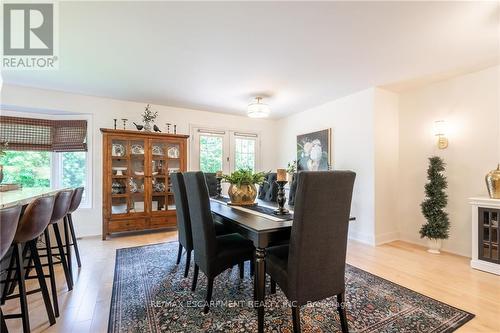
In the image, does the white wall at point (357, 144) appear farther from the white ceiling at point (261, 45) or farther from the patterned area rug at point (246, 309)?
the patterned area rug at point (246, 309)

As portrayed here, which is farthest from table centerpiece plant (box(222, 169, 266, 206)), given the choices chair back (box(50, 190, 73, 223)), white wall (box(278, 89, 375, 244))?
white wall (box(278, 89, 375, 244))

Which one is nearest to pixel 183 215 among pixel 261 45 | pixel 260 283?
pixel 260 283

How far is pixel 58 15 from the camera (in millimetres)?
1903

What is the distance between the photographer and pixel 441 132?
3.25 meters

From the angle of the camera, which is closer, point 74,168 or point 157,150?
point 74,168

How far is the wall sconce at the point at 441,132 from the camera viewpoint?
3.24 m

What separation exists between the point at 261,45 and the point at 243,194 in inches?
60.2

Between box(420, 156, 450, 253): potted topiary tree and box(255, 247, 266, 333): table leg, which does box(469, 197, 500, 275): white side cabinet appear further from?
box(255, 247, 266, 333): table leg

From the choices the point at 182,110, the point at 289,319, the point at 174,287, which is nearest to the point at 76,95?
the point at 182,110

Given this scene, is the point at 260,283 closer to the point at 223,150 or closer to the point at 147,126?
the point at 147,126

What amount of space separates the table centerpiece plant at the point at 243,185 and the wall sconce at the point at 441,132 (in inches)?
104

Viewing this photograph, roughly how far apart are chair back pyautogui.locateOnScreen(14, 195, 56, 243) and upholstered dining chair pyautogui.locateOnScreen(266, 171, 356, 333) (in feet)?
5.24

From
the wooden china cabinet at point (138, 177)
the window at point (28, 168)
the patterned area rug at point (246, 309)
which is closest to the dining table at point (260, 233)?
the patterned area rug at point (246, 309)

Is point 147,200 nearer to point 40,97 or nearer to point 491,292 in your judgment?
point 40,97
